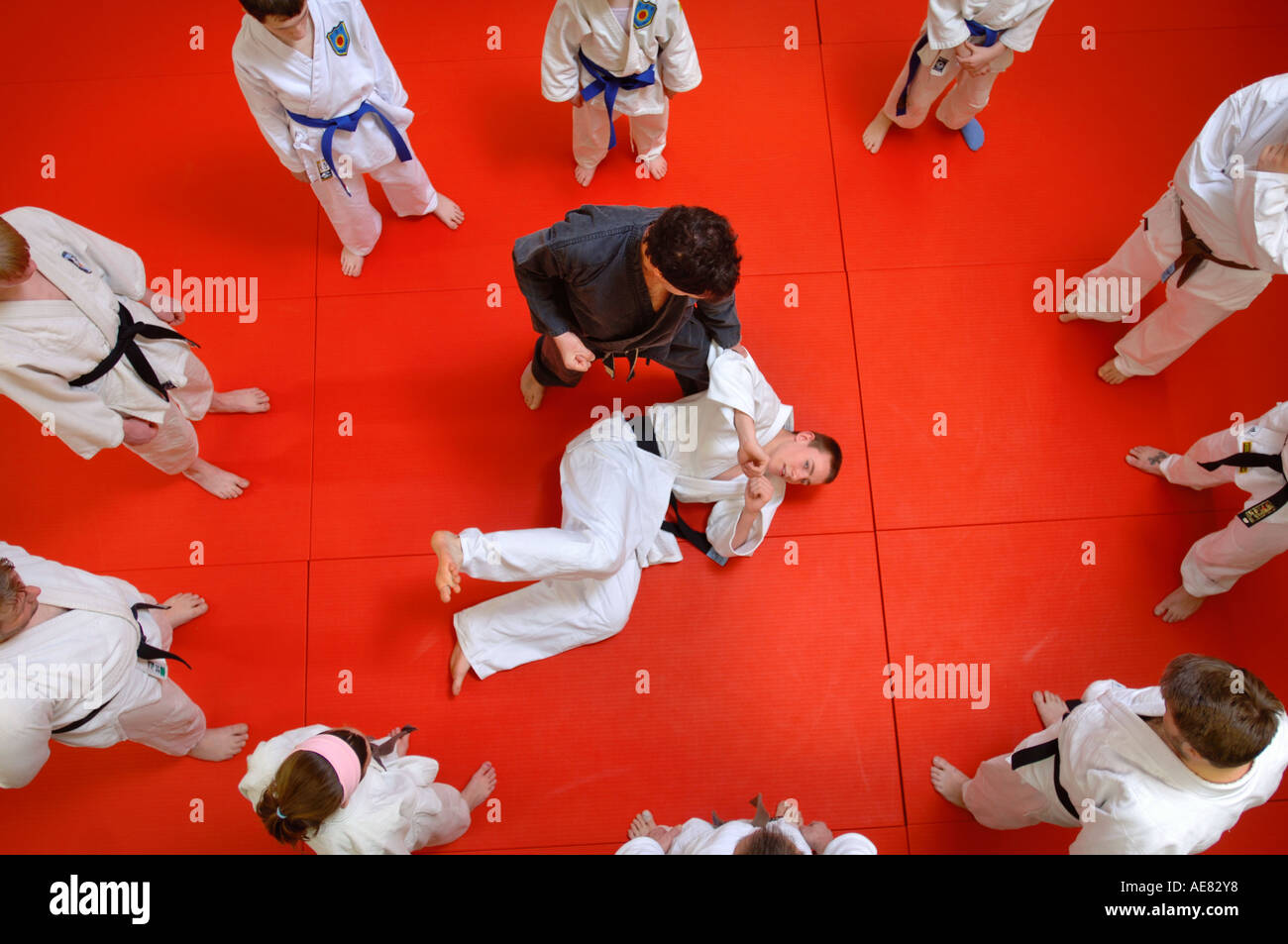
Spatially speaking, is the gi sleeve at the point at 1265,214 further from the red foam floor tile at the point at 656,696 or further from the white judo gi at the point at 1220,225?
the red foam floor tile at the point at 656,696

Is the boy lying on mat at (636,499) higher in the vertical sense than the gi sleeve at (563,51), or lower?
lower

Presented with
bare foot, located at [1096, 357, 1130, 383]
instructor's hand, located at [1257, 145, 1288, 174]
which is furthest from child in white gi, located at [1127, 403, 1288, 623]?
instructor's hand, located at [1257, 145, 1288, 174]

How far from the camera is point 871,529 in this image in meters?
3.49

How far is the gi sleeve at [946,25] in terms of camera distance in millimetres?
3250

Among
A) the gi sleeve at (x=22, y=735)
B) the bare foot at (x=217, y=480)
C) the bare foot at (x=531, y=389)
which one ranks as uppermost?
the bare foot at (x=531, y=389)

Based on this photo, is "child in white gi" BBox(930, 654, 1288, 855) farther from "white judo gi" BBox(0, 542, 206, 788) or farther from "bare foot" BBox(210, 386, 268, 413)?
"bare foot" BBox(210, 386, 268, 413)

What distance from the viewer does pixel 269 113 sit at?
2994mm

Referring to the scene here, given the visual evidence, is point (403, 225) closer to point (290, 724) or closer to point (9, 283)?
point (9, 283)

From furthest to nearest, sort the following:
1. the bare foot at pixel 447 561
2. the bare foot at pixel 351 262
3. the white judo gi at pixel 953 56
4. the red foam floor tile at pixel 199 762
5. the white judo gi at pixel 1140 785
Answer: the bare foot at pixel 351 262 < the white judo gi at pixel 953 56 < the red foam floor tile at pixel 199 762 < the bare foot at pixel 447 561 < the white judo gi at pixel 1140 785

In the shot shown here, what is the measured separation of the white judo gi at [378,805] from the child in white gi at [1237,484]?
310cm

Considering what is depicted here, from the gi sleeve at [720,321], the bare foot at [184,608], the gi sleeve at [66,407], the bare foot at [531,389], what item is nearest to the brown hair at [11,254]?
the gi sleeve at [66,407]

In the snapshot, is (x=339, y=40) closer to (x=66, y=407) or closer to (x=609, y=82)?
(x=609, y=82)

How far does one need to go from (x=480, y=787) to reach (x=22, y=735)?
1.52 metres
